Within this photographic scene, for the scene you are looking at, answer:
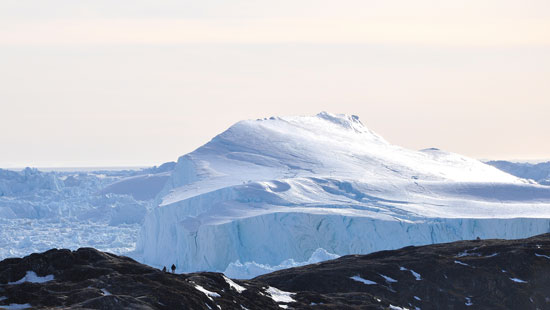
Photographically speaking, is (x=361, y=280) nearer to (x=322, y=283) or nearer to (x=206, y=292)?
(x=322, y=283)

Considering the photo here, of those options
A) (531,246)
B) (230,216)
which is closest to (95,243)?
(230,216)

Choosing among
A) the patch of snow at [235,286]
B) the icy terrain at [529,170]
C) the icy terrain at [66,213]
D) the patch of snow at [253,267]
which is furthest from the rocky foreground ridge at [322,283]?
the icy terrain at [529,170]

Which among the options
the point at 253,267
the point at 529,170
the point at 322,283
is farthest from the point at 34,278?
the point at 529,170

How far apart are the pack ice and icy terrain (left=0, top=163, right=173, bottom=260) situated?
1208 cm

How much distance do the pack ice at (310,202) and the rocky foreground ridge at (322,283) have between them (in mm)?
9631

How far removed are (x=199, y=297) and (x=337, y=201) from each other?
1810 inches

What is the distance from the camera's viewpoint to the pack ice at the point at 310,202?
7850 centimetres

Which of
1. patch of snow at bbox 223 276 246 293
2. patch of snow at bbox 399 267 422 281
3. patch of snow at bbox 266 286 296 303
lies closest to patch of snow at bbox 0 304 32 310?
patch of snow at bbox 223 276 246 293

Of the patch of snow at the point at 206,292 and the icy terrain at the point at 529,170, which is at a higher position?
the icy terrain at the point at 529,170

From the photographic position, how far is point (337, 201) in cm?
8550

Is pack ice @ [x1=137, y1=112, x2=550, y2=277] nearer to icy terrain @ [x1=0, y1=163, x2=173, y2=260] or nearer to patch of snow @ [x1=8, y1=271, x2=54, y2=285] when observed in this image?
icy terrain @ [x1=0, y1=163, x2=173, y2=260]

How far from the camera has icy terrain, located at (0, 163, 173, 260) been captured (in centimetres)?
10094

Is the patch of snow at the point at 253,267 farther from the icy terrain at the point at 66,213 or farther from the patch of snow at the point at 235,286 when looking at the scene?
the icy terrain at the point at 66,213

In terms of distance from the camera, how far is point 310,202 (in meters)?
84.7
